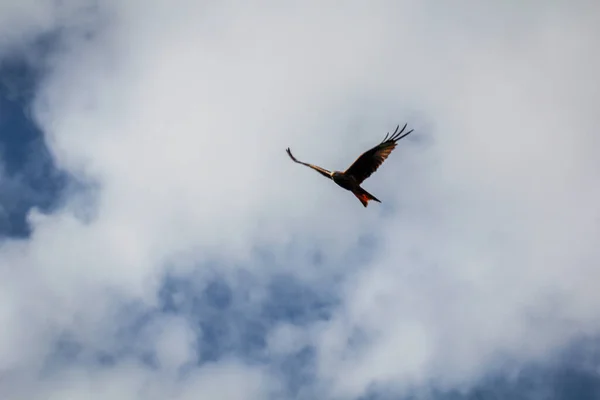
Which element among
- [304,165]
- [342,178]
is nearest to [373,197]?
[342,178]

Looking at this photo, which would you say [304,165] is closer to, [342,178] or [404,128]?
[342,178]

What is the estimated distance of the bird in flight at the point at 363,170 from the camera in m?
34.6

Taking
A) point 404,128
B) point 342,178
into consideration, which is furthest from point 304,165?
point 404,128

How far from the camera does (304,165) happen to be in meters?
36.9

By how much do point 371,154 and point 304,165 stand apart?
372 cm

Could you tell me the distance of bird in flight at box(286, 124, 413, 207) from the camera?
34.6 m

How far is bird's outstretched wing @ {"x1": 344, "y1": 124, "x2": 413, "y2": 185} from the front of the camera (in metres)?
34.6

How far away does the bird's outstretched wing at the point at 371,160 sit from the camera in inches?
1361

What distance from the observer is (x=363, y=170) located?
35.4 metres

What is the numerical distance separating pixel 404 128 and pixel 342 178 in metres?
3.82

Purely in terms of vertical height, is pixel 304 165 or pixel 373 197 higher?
pixel 304 165

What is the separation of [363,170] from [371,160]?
2.13 feet

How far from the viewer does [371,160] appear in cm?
3506

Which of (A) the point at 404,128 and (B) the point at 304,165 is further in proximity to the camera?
(B) the point at 304,165
